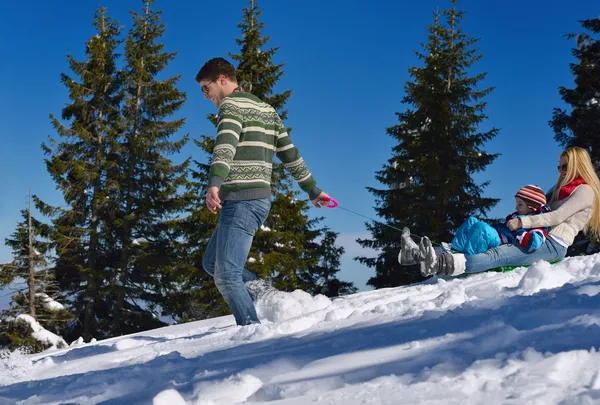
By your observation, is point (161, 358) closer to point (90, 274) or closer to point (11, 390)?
point (11, 390)

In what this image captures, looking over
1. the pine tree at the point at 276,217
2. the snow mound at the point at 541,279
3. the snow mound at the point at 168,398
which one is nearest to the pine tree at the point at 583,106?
the pine tree at the point at 276,217

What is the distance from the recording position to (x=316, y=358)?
7.43ft

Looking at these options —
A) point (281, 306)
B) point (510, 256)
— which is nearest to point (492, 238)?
point (510, 256)

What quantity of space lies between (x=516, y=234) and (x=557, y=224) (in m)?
0.43

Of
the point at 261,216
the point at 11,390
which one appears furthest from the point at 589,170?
the point at 11,390

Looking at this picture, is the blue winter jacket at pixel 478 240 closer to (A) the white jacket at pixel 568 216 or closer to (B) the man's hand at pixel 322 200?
(A) the white jacket at pixel 568 216

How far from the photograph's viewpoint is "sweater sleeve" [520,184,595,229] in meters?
5.98

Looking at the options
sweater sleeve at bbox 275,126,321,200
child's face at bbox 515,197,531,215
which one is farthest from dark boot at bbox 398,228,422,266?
sweater sleeve at bbox 275,126,321,200

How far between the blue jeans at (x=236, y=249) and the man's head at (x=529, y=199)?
11.7 ft

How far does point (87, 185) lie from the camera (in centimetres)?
2239

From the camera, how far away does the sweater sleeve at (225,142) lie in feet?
12.0

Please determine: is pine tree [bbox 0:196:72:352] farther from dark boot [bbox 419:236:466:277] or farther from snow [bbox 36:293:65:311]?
dark boot [bbox 419:236:466:277]

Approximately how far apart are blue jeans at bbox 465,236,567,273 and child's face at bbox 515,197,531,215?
0.36 m

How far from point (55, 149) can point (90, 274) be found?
5570mm
